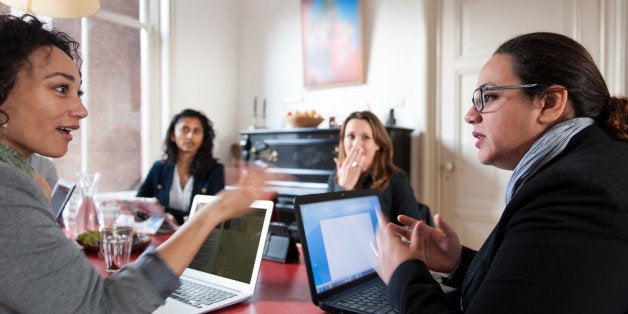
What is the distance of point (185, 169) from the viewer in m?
3.01

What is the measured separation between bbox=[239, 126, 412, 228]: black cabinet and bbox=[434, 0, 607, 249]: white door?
1.14ft

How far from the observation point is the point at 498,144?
3.22ft

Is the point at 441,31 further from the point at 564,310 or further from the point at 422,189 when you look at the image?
the point at 564,310

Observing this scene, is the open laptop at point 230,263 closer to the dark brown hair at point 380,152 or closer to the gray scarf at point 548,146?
the gray scarf at point 548,146

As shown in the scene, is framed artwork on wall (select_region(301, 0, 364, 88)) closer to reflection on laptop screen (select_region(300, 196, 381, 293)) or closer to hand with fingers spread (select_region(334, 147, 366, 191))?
hand with fingers spread (select_region(334, 147, 366, 191))

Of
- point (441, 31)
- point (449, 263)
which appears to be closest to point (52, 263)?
point (449, 263)

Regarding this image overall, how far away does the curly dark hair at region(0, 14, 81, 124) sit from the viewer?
84cm

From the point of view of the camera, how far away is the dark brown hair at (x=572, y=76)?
0.89 meters

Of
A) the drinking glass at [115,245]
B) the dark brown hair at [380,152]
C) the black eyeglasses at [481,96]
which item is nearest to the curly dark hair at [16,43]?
the drinking glass at [115,245]

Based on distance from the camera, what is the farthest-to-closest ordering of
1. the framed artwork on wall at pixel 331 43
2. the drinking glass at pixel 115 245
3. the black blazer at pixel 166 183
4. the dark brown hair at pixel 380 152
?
the framed artwork on wall at pixel 331 43 < the black blazer at pixel 166 183 < the dark brown hair at pixel 380 152 < the drinking glass at pixel 115 245

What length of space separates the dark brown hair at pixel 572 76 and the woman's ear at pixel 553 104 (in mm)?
11

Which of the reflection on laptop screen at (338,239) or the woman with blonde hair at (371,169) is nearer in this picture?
the reflection on laptop screen at (338,239)

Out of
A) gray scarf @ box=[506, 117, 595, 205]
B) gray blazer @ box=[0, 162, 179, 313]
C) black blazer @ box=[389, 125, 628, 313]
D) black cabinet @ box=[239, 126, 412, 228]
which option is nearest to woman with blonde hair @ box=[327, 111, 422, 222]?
black cabinet @ box=[239, 126, 412, 228]

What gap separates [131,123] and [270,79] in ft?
4.50
